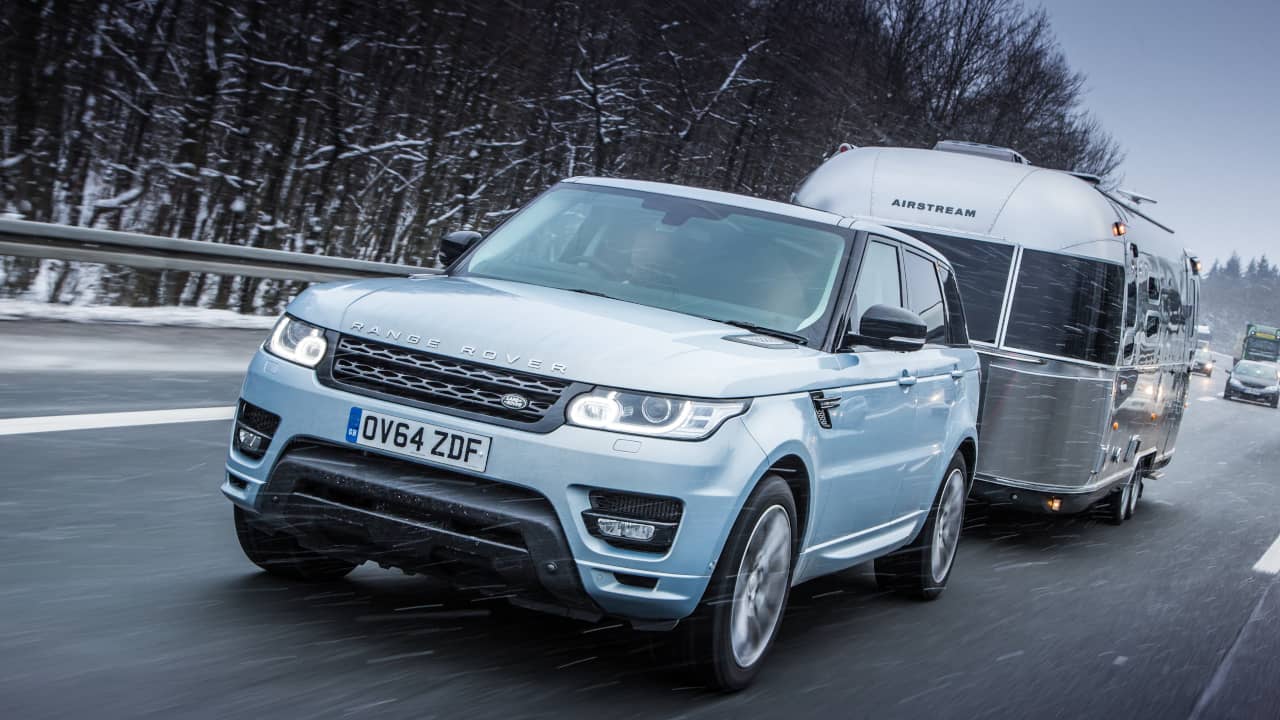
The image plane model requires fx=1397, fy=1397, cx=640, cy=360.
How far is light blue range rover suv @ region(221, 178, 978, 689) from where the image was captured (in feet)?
13.6

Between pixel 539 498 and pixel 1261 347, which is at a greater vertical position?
pixel 1261 347

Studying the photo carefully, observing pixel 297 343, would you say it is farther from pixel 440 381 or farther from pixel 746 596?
pixel 746 596

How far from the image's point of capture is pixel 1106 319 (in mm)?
9273

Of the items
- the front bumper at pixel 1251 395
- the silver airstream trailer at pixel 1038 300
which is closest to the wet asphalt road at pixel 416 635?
the silver airstream trailer at pixel 1038 300

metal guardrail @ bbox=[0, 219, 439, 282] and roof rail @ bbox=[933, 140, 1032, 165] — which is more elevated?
roof rail @ bbox=[933, 140, 1032, 165]

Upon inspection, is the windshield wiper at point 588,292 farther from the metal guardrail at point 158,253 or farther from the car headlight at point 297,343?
the metal guardrail at point 158,253

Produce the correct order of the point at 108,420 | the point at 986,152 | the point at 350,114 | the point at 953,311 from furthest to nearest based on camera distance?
the point at 350,114
the point at 986,152
the point at 108,420
the point at 953,311

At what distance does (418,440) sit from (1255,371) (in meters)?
49.1

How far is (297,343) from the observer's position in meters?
4.61

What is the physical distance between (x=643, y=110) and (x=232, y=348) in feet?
49.7

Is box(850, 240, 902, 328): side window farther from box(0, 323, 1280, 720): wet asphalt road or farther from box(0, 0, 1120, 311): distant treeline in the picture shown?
box(0, 0, 1120, 311): distant treeline

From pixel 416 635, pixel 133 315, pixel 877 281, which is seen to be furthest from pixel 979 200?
pixel 133 315

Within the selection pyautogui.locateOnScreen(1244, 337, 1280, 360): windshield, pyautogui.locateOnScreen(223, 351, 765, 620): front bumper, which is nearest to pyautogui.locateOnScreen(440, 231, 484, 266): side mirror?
pyautogui.locateOnScreen(223, 351, 765, 620): front bumper

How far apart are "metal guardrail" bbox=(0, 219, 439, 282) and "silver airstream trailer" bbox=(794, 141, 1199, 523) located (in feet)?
13.5
